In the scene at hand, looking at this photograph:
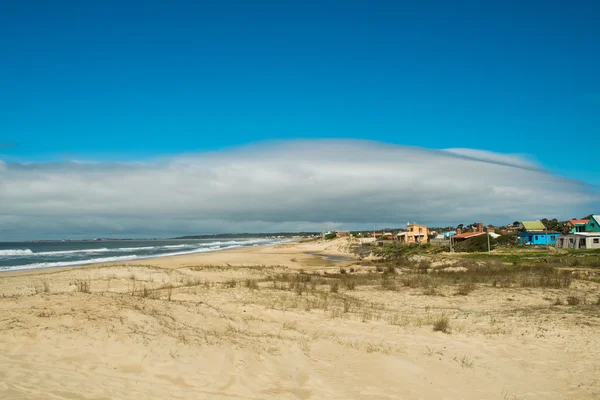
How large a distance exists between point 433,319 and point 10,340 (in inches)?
410

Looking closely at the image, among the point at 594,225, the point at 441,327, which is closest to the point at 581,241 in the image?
the point at 594,225

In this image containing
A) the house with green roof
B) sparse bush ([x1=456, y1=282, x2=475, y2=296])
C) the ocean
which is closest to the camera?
sparse bush ([x1=456, y1=282, x2=475, y2=296])

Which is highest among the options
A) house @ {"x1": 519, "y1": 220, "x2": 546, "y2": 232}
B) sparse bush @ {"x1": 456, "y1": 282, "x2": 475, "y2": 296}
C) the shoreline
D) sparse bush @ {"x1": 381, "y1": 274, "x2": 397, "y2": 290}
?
house @ {"x1": 519, "y1": 220, "x2": 546, "y2": 232}

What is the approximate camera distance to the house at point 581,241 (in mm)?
53750

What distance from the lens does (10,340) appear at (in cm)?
815

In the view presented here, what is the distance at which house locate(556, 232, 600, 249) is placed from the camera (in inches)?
2116

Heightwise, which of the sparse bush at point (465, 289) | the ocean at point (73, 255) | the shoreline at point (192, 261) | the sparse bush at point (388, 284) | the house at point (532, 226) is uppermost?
the house at point (532, 226)

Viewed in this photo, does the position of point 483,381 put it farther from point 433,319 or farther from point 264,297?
point 264,297

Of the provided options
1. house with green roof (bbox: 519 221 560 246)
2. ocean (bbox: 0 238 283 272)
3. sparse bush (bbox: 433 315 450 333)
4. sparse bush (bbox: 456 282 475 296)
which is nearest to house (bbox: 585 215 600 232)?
house with green roof (bbox: 519 221 560 246)

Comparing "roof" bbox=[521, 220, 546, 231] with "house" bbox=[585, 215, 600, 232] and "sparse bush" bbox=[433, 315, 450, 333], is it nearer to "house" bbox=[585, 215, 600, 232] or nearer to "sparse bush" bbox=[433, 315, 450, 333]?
"house" bbox=[585, 215, 600, 232]

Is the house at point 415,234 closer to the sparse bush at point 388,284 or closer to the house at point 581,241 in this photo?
the house at point 581,241

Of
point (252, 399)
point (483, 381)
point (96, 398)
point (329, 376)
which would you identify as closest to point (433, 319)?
point (483, 381)

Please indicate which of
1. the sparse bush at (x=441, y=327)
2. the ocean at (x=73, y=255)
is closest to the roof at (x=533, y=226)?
the ocean at (x=73, y=255)

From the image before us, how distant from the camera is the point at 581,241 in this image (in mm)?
56156
